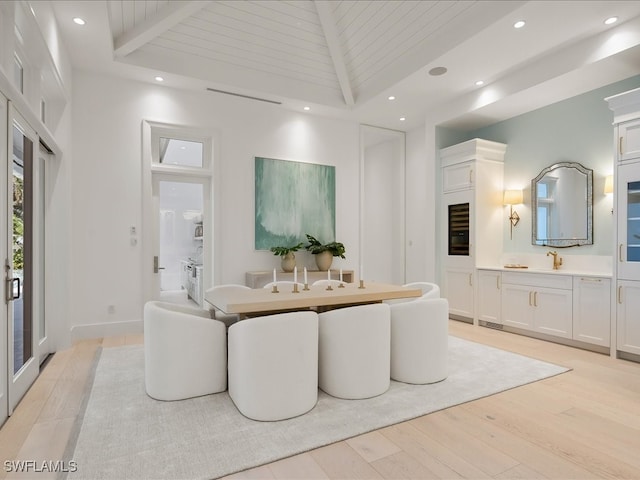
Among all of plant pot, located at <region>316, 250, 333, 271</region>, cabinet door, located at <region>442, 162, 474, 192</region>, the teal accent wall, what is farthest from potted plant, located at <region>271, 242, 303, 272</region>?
the teal accent wall

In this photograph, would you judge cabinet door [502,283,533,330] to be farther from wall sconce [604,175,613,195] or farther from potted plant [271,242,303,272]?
potted plant [271,242,303,272]

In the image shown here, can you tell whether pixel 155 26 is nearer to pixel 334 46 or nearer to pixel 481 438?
pixel 334 46

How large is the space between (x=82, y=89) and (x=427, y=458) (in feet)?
16.8

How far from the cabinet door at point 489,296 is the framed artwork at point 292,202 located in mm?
2262

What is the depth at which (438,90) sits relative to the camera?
17.0 ft

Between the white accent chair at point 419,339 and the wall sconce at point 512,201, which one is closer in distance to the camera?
the white accent chair at point 419,339

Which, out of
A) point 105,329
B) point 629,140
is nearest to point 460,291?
point 629,140

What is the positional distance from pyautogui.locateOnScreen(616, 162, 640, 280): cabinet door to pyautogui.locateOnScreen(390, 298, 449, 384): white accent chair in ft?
6.92

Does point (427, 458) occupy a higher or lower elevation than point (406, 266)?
lower

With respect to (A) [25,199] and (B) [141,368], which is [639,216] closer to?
(B) [141,368]

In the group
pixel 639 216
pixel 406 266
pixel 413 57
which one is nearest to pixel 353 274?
pixel 406 266

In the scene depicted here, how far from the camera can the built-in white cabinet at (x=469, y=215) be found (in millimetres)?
5363

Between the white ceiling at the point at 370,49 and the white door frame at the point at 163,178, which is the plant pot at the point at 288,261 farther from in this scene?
the white ceiling at the point at 370,49

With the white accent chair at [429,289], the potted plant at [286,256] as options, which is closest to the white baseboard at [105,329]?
the potted plant at [286,256]
